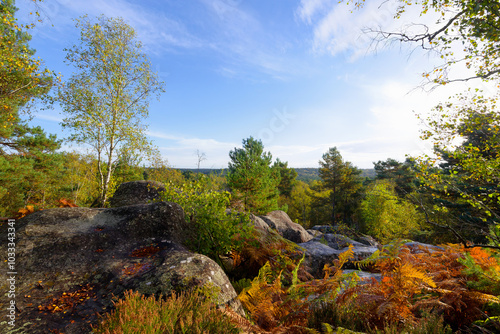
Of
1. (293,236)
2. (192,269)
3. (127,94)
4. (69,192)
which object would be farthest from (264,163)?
(69,192)

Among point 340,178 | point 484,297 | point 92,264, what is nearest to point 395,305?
point 484,297

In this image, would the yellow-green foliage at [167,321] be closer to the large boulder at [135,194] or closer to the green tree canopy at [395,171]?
the large boulder at [135,194]

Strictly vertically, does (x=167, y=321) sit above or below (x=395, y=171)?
below

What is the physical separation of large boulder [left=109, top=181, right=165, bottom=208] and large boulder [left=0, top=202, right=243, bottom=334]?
16.4 ft

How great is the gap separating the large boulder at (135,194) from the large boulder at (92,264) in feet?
16.4

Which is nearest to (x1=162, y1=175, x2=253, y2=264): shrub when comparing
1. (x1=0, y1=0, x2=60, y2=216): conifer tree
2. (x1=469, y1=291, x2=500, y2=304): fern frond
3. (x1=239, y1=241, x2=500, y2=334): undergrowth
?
(x1=239, y1=241, x2=500, y2=334): undergrowth

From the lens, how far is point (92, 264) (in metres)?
3.63

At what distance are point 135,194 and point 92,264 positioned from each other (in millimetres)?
7026

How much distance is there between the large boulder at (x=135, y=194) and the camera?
984 centimetres

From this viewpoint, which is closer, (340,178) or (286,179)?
(340,178)

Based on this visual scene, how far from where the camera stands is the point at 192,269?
3.21 meters

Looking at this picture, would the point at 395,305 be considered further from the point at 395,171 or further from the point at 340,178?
the point at 395,171

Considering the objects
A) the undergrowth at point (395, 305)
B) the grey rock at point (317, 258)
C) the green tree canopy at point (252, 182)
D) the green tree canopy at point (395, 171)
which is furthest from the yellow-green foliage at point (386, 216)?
the undergrowth at point (395, 305)

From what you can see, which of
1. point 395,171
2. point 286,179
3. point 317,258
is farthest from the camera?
point 286,179
